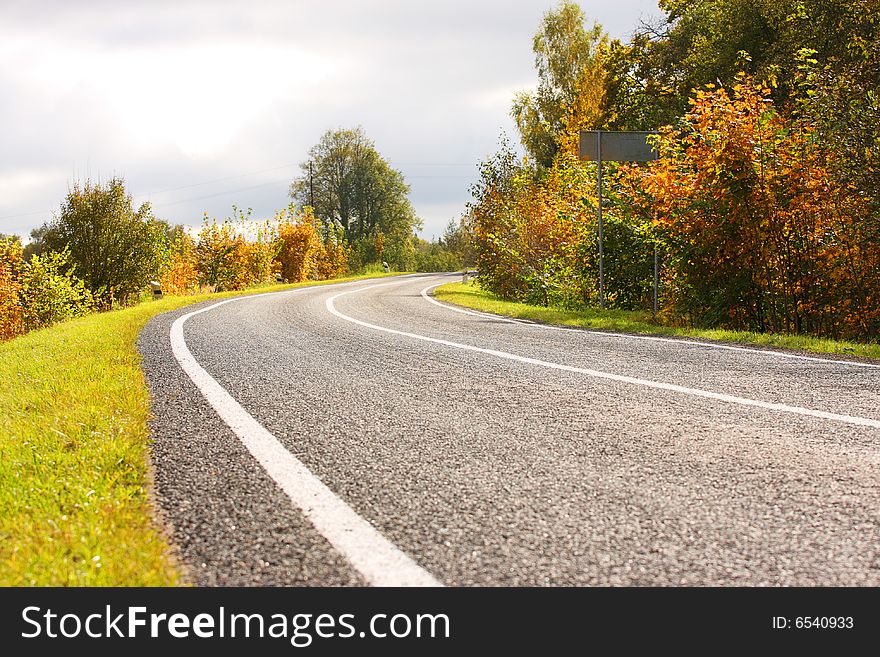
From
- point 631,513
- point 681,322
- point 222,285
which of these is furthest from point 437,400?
point 222,285

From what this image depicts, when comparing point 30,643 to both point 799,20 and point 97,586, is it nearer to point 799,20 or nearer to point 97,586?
point 97,586

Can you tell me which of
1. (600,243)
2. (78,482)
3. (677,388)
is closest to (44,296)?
(600,243)

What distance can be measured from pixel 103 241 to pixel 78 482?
1911cm

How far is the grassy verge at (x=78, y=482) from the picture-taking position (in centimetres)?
259

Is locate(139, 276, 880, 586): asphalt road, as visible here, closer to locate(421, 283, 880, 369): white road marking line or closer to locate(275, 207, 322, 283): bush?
locate(421, 283, 880, 369): white road marking line

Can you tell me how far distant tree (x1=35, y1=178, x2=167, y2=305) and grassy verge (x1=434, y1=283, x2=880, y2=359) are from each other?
992 centimetres

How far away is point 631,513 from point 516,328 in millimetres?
8193

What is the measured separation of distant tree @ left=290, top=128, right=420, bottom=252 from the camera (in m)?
69.2

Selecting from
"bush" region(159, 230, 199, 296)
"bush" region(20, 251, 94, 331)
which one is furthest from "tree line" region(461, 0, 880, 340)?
"bush" region(159, 230, 199, 296)

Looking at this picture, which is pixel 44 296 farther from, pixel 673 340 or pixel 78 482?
pixel 78 482

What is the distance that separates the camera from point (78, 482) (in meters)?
3.54

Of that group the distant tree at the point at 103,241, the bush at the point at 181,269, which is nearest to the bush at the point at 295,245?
the bush at the point at 181,269

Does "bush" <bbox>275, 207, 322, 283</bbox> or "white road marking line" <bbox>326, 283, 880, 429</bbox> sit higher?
"bush" <bbox>275, 207, 322, 283</bbox>

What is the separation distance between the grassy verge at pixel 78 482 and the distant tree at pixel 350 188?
208ft
